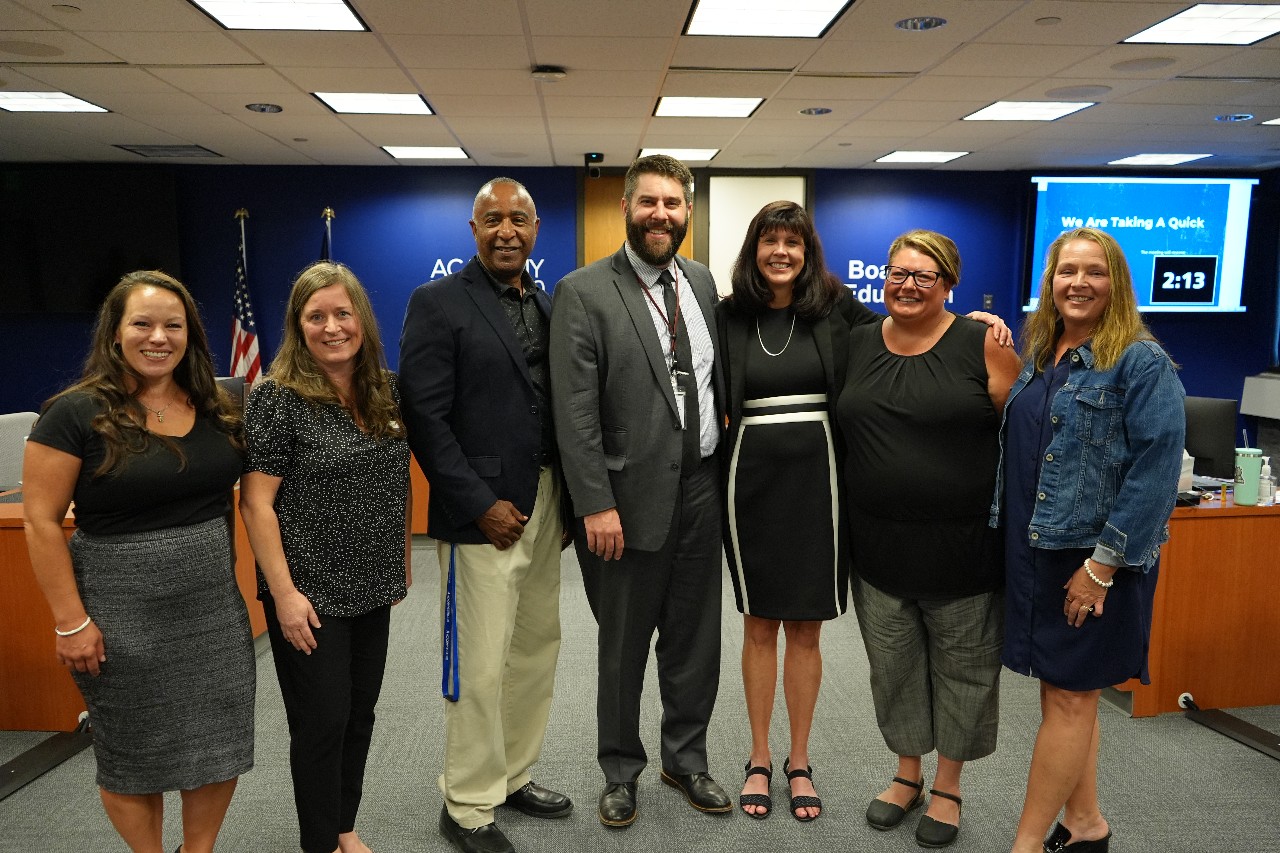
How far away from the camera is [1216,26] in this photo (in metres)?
4.22

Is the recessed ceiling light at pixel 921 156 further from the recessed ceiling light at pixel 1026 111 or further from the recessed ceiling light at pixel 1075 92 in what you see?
the recessed ceiling light at pixel 1075 92

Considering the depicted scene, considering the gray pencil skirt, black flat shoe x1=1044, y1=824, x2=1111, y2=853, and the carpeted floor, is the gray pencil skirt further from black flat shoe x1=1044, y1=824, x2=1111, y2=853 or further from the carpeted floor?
black flat shoe x1=1044, y1=824, x2=1111, y2=853

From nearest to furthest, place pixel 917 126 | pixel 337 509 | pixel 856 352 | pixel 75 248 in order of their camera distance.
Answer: pixel 337 509 < pixel 856 352 < pixel 917 126 < pixel 75 248

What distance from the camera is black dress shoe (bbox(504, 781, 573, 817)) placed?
8.36 feet

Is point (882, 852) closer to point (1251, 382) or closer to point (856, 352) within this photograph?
point (856, 352)

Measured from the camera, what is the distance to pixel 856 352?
2.45m

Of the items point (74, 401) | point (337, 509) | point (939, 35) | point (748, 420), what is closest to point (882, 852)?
point (748, 420)

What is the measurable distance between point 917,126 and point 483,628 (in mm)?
5461

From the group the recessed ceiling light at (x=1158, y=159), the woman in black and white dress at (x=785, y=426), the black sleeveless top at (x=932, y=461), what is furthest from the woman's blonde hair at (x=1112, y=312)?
the recessed ceiling light at (x=1158, y=159)

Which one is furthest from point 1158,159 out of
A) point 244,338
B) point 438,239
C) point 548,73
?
point 244,338

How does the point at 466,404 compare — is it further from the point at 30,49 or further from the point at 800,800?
the point at 30,49

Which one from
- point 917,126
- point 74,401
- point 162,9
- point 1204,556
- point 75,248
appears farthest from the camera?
point 75,248

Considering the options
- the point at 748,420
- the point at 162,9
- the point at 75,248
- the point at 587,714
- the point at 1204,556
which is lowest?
the point at 587,714

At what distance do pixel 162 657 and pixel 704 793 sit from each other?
4.86 feet
